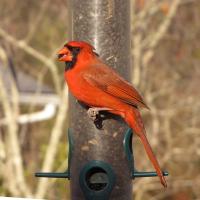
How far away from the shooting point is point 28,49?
333 inches

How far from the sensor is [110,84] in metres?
5.05

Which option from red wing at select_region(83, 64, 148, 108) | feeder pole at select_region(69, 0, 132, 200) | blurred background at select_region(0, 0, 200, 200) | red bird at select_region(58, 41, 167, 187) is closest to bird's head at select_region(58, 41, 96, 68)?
red bird at select_region(58, 41, 167, 187)

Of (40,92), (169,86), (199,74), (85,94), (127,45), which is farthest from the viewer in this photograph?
(199,74)

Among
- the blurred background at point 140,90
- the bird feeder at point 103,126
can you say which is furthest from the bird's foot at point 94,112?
the blurred background at point 140,90

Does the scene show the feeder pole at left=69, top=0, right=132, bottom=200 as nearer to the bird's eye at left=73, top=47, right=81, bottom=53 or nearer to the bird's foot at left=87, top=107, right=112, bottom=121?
the bird's foot at left=87, top=107, right=112, bottom=121

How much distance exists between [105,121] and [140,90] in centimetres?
387

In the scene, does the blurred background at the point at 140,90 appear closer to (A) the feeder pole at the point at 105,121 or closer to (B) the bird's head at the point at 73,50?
(A) the feeder pole at the point at 105,121

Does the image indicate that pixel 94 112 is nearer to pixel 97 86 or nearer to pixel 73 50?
pixel 97 86

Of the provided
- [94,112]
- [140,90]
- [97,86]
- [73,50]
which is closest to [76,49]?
[73,50]

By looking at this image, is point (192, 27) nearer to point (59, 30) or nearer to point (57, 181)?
point (59, 30)

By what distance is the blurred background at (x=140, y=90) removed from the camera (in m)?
8.40

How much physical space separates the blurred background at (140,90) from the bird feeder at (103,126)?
281cm

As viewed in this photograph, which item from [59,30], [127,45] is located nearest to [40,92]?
[59,30]

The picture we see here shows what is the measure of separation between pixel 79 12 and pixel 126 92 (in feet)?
2.34
